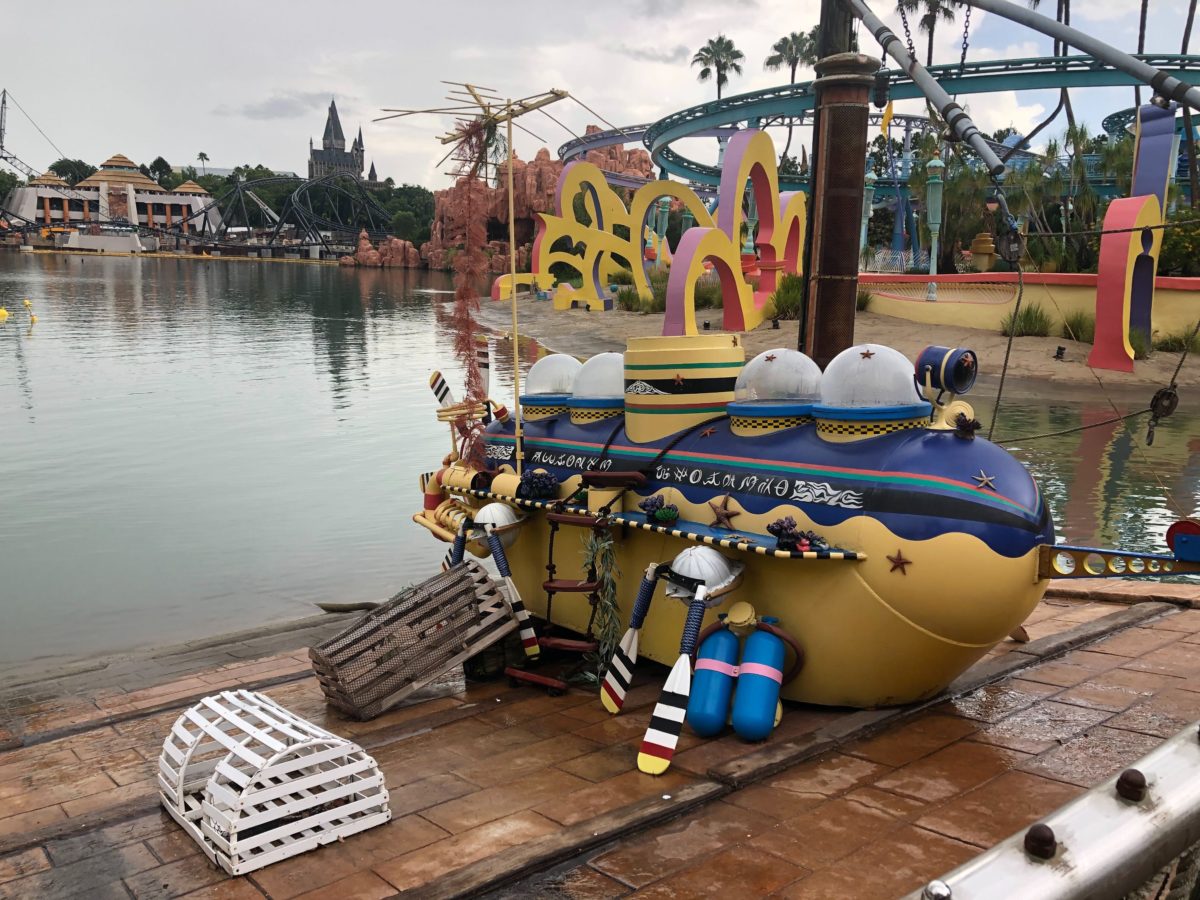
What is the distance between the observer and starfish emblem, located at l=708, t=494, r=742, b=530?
7207 mm

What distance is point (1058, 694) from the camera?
7.03 metres

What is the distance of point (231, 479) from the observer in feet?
60.9

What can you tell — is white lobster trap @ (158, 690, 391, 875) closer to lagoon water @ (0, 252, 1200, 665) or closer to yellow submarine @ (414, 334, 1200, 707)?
yellow submarine @ (414, 334, 1200, 707)

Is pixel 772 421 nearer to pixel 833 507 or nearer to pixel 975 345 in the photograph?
pixel 833 507

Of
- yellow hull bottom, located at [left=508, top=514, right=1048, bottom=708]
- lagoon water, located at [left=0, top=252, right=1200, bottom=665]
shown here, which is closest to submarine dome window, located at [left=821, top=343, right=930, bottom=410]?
yellow hull bottom, located at [left=508, top=514, right=1048, bottom=708]

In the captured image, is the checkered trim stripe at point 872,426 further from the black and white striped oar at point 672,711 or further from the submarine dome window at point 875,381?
the black and white striped oar at point 672,711

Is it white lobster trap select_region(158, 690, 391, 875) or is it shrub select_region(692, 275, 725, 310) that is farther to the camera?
shrub select_region(692, 275, 725, 310)

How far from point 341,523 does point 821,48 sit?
32.8 ft

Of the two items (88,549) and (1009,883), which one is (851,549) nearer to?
(1009,883)

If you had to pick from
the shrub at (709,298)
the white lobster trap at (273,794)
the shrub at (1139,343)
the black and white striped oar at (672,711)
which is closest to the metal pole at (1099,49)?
the black and white striped oar at (672,711)

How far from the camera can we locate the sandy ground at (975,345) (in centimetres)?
Answer: 2667

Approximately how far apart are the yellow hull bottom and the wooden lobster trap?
1843 mm

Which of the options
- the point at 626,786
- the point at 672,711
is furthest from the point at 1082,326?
the point at 626,786

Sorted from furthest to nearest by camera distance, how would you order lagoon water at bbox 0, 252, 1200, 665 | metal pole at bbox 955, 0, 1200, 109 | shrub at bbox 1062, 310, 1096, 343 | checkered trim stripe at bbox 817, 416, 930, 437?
shrub at bbox 1062, 310, 1096, 343 < lagoon water at bbox 0, 252, 1200, 665 < metal pole at bbox 955, 0, 1200, 109 < checkered trim stripe at bbox 817, 416, 930, 437
